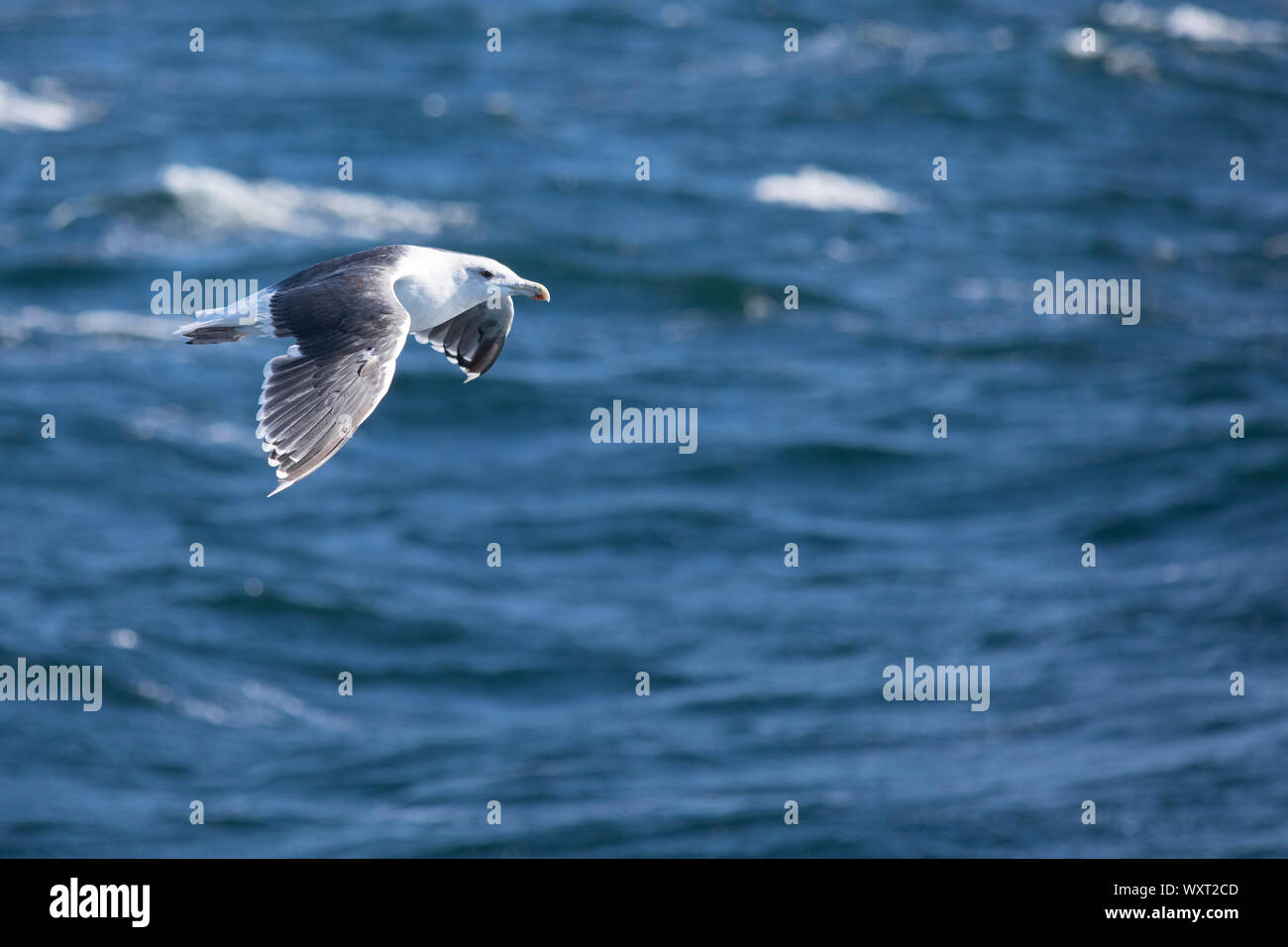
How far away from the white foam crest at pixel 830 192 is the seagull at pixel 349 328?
5057cm

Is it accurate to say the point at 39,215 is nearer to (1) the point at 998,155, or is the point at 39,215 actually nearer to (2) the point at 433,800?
(2) the point at 433,800

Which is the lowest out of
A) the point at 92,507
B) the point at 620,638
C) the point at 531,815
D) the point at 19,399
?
the point at 531,815

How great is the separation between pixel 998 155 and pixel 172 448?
35.5 metres

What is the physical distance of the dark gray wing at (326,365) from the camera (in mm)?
12258

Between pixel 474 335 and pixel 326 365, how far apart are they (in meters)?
2.64

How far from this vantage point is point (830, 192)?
66375 millimetres

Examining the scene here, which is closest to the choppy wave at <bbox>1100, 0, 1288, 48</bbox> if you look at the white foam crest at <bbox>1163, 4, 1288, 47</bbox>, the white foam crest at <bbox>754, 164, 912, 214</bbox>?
the white foam crest at <bbox>1163, 4, 1288, 47</bbox>

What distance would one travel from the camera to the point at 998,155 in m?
71.4

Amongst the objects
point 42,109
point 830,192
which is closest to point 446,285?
point 830,192

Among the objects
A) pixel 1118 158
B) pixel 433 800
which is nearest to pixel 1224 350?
pixel 1118 158

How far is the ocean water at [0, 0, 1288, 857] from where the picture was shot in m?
45.2

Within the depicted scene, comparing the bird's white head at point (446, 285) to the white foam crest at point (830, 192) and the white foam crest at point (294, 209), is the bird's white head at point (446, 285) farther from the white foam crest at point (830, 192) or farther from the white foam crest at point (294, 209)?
the white foam crest at point (830, 192)

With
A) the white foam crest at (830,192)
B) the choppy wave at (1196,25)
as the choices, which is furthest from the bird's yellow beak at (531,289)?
the choppy wave at (1196,25)

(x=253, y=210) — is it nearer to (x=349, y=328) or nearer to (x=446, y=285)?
(x=446, y=285)
